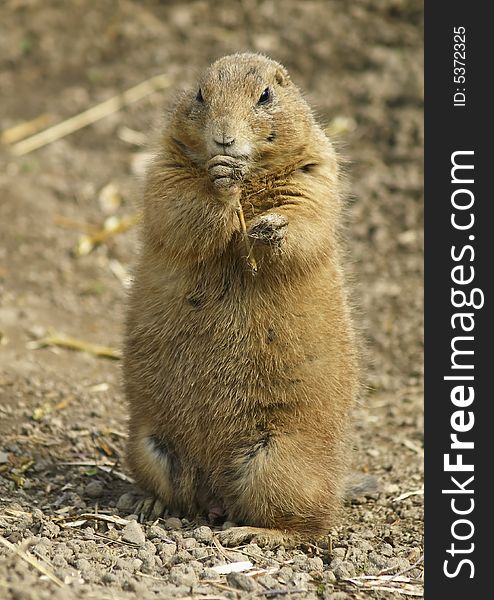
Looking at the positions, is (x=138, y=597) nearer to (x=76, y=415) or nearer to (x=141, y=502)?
A: (x=141, y=502)

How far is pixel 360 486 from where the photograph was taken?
6039mm

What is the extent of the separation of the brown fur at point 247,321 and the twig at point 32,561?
0.97m

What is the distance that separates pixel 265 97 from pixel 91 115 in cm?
590

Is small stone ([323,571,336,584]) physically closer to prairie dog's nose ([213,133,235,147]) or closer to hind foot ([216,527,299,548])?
hind foot ([216,527,299,548])

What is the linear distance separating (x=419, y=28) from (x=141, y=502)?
298 inches

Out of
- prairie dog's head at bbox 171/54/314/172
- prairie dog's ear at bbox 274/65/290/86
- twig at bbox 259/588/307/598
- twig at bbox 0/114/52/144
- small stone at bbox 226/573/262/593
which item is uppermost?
twig at bbox 0/114/52/144

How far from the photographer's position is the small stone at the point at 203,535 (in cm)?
502

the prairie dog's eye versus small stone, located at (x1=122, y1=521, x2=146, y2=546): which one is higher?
the prairie dog's eye

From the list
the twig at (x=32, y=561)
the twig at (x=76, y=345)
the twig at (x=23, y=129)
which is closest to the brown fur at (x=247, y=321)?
the twig at (x=32, y=561)

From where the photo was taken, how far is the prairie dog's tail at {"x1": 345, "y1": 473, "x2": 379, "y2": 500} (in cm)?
598

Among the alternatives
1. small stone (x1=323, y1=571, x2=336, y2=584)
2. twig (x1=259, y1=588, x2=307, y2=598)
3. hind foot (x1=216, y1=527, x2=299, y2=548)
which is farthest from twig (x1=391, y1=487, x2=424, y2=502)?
twig (x1=259, y1=588, x2=307, y2=598)

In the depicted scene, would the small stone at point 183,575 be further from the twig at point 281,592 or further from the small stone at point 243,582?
the twig at point 281,592

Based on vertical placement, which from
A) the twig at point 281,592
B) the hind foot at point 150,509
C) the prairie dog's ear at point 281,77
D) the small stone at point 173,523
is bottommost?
the twig at point 281,592

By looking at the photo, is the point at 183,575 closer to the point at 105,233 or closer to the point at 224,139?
the point at 224,139
